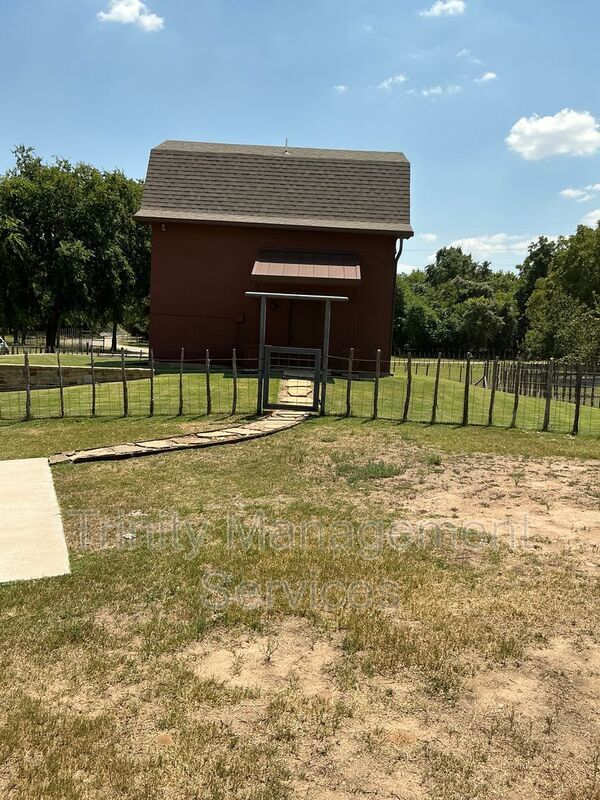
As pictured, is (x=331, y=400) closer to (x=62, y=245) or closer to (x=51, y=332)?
(x=62, y=245)

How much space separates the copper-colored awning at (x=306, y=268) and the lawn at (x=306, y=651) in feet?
37.7

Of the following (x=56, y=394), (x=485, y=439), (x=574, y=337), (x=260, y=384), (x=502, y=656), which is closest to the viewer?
(x=502, y=656)

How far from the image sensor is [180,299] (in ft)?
65.4

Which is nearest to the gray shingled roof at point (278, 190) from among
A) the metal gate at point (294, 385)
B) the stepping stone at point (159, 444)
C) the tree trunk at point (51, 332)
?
the metal gate at point (294, 385)

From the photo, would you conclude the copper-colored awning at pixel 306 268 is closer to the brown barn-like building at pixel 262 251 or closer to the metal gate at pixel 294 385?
the brown barn-like building at pixel 262 251

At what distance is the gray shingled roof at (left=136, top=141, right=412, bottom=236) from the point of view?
19.6 m

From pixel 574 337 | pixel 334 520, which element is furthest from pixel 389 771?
pixel 574 337

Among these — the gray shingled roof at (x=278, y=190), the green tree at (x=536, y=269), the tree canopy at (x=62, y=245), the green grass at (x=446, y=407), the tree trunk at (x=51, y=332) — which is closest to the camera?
the green grass at (x=446, y=407)

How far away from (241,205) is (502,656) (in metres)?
18.9

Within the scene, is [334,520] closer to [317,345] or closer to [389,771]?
[389,771]

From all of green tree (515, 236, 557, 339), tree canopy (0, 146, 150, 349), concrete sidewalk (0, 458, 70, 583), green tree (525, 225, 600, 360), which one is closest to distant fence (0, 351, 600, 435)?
concrete sidewalk (0, 458, 70, 583)

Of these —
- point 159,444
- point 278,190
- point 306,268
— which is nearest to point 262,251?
point 306,268

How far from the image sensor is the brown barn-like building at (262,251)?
1931 cm

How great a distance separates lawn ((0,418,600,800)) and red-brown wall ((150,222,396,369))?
43.5 ft
